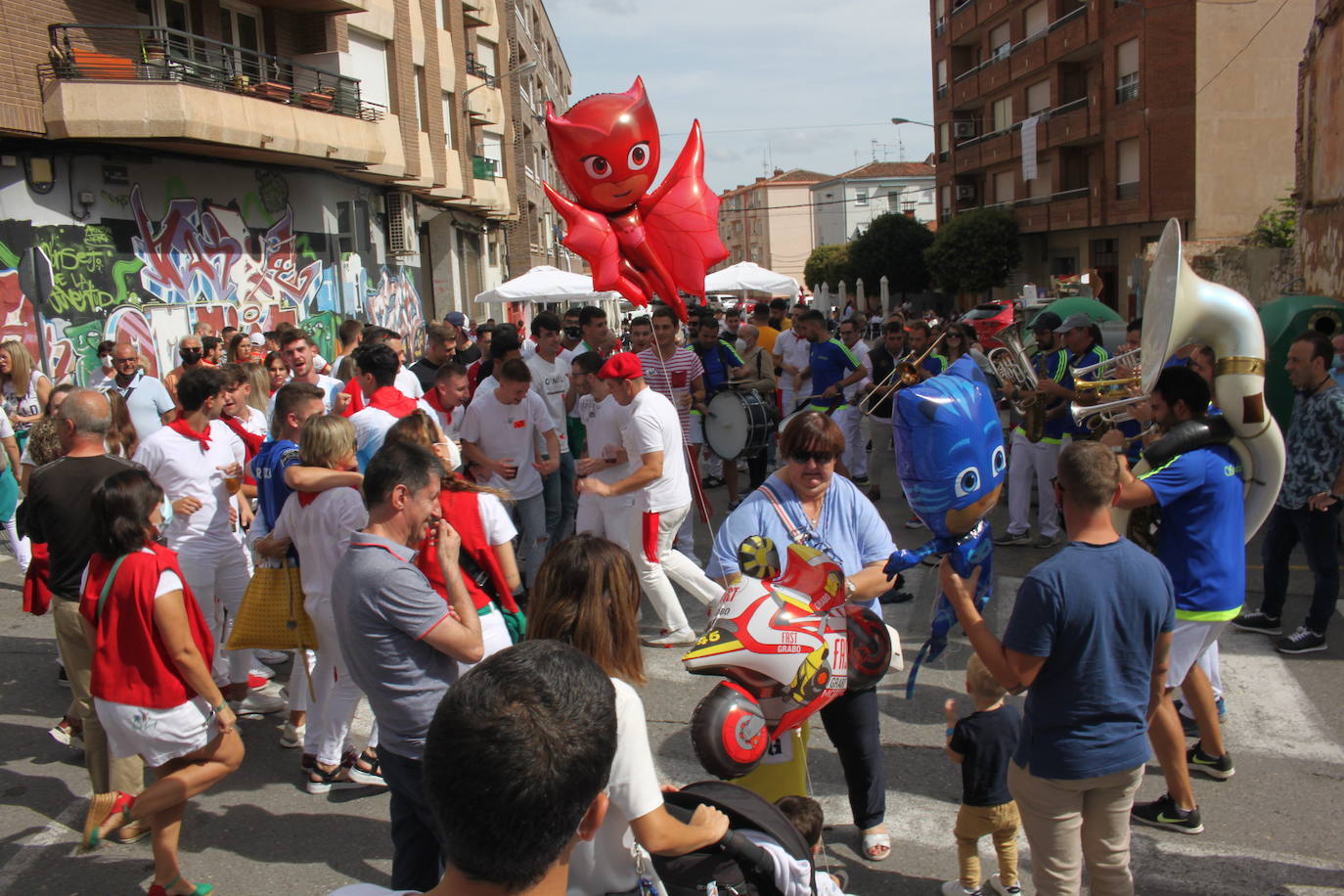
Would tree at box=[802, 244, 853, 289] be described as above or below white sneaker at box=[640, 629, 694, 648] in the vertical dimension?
above

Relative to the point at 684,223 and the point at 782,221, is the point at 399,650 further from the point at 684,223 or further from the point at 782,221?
the point at 782,221

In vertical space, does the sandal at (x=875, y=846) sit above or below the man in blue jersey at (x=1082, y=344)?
below

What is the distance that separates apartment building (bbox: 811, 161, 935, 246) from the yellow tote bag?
85.0 m

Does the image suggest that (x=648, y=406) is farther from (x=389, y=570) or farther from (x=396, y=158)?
(x=396, y=158)

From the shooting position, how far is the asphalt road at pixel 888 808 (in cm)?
387

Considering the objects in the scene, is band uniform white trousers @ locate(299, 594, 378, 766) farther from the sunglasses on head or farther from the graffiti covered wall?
the graffiti covered wall

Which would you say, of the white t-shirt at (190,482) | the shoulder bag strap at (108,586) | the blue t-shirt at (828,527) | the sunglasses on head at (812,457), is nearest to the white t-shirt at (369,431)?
the white t-shirt at (190,482)

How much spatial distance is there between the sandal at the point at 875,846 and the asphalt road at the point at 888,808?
4 centimetres

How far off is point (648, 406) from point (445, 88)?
21856 millimetres

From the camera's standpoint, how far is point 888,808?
4.34 meters

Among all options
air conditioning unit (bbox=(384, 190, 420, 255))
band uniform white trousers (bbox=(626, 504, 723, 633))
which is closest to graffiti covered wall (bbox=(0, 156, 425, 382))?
air conditioning unit (bbox=(384, 190, 420, 255))

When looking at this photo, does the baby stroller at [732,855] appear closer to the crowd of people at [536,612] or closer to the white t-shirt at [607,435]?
the crowd of people at [536,612]

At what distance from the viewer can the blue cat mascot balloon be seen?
3131 millimetres

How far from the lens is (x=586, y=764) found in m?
1.52
